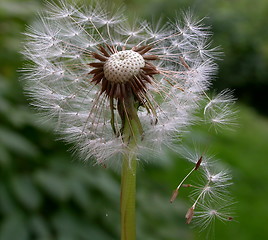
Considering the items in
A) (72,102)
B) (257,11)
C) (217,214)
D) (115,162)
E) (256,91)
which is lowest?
(217,214)

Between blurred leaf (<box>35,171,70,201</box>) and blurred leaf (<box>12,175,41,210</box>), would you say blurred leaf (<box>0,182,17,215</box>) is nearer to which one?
blurred leaf (<box>12,175,41,210</box>)

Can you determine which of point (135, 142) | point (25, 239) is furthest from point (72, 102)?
point (25, 239)

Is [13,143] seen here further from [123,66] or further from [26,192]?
[123,66]

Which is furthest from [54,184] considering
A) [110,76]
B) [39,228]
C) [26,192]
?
[110,76]

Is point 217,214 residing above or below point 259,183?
below

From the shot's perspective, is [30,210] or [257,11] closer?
[30,210]

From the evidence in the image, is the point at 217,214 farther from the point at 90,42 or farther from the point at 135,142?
the point at 90,42
